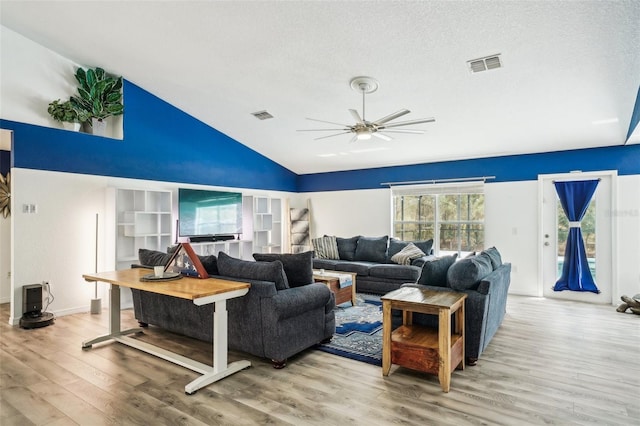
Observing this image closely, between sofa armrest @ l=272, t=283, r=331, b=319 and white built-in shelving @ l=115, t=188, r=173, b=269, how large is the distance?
3.42 m

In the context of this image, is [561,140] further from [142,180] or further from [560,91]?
[142,180]

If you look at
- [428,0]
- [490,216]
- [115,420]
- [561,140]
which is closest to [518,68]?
[428,0]

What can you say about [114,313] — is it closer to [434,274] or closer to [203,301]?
[203,301]

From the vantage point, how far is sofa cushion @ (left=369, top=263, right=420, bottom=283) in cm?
595

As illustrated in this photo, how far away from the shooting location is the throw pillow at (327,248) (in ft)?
24.1

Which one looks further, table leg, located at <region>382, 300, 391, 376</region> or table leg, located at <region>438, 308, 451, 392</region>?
table leg, located at <region>382, 300, 391, 376</region>

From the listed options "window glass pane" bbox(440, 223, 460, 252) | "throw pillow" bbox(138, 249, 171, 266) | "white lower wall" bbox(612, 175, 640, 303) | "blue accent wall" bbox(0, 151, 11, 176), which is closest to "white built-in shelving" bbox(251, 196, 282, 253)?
"throw pillow" bbox(138, 249, 171, 266)

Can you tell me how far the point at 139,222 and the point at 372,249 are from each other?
4110 mm

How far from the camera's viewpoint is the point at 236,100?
562cm

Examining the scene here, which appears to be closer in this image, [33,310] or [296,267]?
[296,267]

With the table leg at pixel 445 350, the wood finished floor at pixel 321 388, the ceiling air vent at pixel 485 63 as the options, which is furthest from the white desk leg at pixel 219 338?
the ceiling air vent at pixel 485 63

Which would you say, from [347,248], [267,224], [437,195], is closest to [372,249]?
[347,248]

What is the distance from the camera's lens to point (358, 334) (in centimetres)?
403

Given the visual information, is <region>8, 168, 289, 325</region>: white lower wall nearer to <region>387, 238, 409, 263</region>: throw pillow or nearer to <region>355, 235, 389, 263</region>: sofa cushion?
<region>355, 235, 389, 263</region>: sofa cushion
